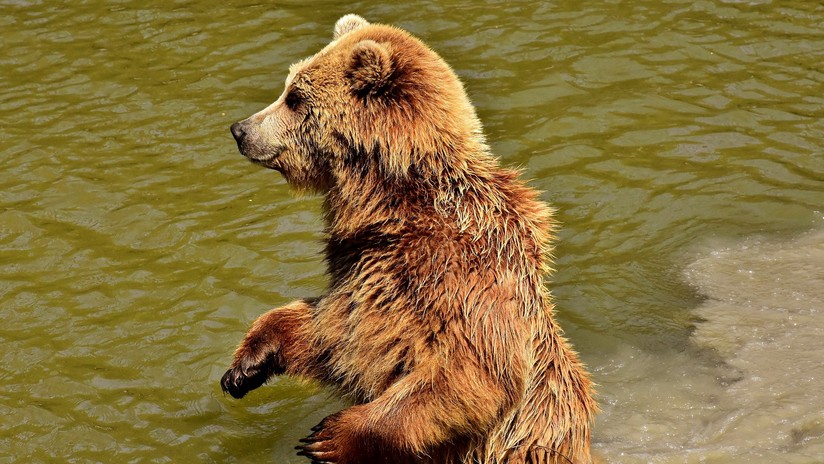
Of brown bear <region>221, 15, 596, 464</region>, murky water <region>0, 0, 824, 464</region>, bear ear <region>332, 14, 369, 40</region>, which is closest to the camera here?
brown bear <region>221, 15, 596, 464</region>

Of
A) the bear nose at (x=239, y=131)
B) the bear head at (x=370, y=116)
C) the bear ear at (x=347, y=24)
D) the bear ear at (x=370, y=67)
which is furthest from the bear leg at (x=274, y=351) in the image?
the bear ear at (x=347, y=24)

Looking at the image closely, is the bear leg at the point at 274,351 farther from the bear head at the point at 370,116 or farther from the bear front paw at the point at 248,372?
the bear head at the point at 370,116

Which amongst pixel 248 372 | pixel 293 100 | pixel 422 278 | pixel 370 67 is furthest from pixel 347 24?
pixel 248 372

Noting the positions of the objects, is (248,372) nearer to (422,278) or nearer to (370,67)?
(422,278)

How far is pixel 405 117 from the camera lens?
470 cm

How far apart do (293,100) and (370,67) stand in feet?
1.90

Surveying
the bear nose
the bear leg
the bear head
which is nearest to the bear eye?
the bear head

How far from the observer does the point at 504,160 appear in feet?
26.8

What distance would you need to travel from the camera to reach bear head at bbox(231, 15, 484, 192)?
15.4 feet

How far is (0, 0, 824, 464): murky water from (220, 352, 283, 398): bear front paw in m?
0.51

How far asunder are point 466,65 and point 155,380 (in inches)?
185

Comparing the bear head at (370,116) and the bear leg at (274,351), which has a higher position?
the bear head at (370,116)

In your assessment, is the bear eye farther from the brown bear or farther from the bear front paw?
the bear front paw

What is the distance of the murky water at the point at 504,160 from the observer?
228 inches
